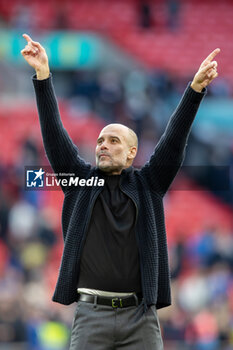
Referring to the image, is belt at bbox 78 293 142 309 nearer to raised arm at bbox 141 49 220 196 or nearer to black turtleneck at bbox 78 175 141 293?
black turtleneck at bbox 78 175 141 293

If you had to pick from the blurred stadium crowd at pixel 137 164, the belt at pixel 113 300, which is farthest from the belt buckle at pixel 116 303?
the blurred stadium crowd at pixel 137 164

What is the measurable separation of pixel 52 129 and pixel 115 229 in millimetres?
579

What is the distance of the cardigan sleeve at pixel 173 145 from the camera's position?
155 inches

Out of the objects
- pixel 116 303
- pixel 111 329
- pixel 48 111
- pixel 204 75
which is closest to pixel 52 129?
pixel 48 111

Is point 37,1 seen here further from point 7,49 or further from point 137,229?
point 137,229

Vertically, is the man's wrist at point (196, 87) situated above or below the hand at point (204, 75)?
below

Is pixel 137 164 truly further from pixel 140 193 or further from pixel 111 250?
pixel 111 250

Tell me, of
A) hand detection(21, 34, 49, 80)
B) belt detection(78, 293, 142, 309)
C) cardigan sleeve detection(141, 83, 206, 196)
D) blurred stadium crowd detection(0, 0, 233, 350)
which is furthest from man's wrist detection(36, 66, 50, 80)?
blurred stadium crowd detection(0, 0, 233, 350)

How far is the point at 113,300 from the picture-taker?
377cm

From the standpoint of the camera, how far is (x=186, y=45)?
17.8m

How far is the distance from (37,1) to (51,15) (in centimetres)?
52

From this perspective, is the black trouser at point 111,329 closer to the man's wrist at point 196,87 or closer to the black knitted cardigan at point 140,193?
the black knitted cardigan at point 140,193

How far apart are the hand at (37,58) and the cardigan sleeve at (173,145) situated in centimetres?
66

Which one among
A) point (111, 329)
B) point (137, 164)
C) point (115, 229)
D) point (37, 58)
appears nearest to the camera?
point (111, 329)
